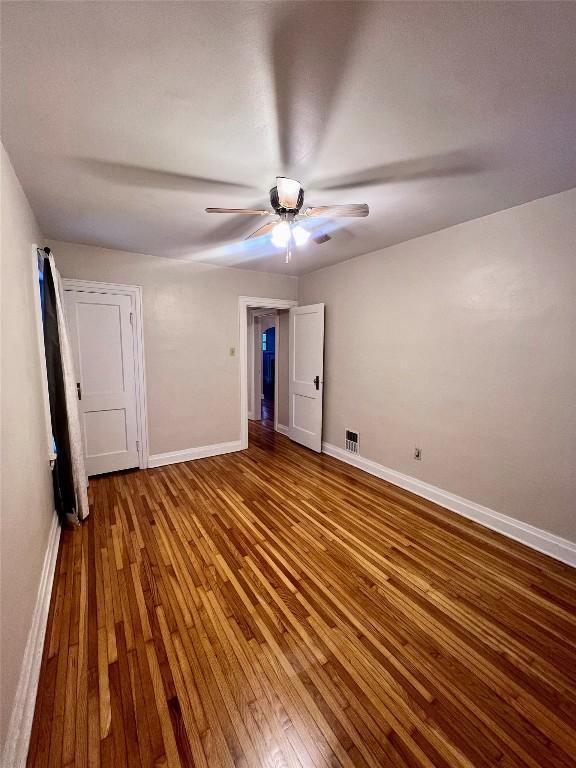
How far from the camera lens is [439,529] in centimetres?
246

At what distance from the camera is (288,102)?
1271 millimetres

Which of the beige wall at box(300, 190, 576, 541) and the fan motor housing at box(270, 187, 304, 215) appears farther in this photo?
the beige wall at box(300, 190, 576, 541)

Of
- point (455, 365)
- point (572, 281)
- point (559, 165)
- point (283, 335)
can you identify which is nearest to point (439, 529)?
point (455, 365)

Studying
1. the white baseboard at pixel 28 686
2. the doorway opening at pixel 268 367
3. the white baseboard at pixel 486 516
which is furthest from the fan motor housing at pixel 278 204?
the doorway opening at pixel 268 367

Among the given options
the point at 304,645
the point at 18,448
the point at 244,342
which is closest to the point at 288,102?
Result: the point at 18,448

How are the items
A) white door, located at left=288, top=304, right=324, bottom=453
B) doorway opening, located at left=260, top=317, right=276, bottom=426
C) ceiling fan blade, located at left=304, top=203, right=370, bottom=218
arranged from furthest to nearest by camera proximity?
doorway opening, located at left=260, top=317, right=276, bottom=426 < white door, located at left=288, top=304, right=324, bottom=453 < ceiling fan blade, located at left=304, top=203, right=370, bottom=218

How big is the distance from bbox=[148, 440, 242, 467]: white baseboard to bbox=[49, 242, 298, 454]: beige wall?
6 centimetres

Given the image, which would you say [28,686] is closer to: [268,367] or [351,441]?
[351,441]

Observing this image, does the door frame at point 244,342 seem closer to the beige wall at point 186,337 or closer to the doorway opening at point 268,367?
the beige wall at point 186,337

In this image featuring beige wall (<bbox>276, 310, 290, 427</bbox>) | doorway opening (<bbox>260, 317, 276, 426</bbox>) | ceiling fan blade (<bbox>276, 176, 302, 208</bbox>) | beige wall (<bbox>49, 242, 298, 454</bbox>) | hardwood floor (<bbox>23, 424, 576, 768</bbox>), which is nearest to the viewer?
hardwood floor (<bbox>23, 424, 576, 768</bbox>)

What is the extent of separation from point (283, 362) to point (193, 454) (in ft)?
6.63

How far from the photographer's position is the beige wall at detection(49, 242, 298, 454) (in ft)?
11.2

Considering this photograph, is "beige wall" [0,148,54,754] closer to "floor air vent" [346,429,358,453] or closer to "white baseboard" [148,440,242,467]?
"white baseboard" [148,440,242,467]

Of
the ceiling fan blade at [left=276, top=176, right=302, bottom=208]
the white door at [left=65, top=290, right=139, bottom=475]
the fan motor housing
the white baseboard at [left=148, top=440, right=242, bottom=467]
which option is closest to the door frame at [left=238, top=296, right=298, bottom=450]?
the white baseboard at [left=148, top=440, right=242, bottom=467]
